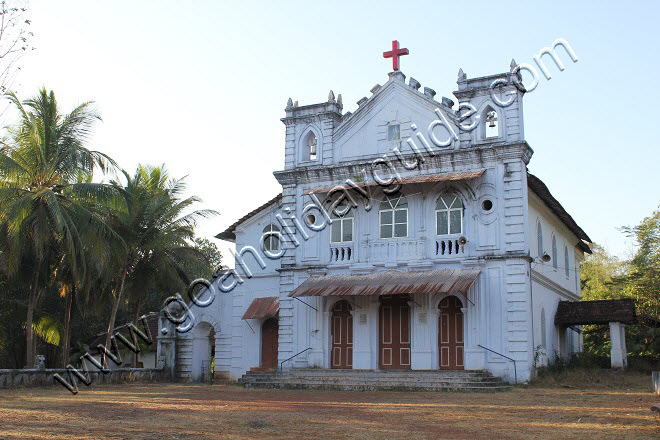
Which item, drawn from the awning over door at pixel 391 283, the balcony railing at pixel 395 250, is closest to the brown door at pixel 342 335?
the awning over door at pixel 391 283

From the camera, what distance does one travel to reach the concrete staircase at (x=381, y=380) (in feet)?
61.5

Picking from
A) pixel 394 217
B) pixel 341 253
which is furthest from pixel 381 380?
pixel 394 217

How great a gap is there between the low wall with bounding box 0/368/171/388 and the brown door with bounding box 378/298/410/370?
27.9ft

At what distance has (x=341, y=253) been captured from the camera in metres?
22.7

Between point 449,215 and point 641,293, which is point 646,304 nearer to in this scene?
point 641,293

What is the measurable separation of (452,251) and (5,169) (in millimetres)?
13290

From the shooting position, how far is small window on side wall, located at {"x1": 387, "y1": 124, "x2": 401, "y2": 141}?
2252cm

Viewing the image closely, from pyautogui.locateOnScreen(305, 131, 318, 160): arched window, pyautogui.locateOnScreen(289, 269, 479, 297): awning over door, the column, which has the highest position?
pyautogui.locateOnScreen(305, 131, 318, 160): arched window

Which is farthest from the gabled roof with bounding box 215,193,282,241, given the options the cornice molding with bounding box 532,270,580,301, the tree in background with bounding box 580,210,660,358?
the tree in background with bounding box 580,210,660,358

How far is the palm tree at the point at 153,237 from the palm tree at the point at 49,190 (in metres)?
2.49

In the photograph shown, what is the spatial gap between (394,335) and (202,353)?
8170 mm

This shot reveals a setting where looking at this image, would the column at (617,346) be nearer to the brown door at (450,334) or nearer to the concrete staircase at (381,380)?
the concrete staircase at (381,380)

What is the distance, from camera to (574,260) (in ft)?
98.8

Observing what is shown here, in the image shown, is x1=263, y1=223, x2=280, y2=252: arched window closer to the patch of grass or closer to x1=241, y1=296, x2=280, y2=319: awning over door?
x1=241, y1=296, x2=280, y2=319: awning over door
